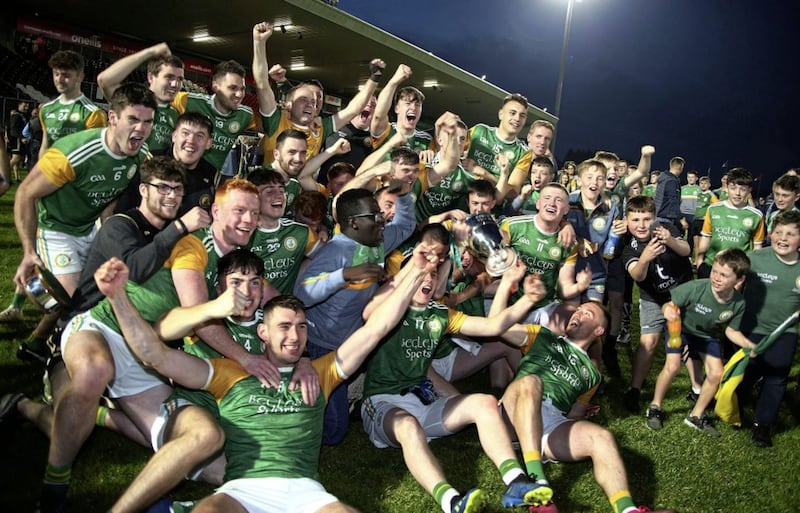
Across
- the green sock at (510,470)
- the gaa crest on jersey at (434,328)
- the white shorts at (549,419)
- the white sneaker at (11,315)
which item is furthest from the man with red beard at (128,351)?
the white sneaker at (11,315)

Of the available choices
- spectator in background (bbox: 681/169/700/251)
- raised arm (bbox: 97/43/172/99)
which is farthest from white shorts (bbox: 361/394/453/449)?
spectator in background (bbox: 681/169/700/251)

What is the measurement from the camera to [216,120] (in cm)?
608

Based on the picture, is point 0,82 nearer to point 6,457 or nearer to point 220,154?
point 220,154

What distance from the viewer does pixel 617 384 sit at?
6199mm

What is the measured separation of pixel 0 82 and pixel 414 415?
72.8ft

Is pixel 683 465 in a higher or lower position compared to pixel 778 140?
lower

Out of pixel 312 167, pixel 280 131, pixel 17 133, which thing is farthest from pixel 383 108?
pixel 17 133

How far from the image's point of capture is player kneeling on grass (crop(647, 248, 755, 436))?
5098 millimetres

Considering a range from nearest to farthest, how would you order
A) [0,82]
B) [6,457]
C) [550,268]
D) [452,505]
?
1. [452,505]
2. [6,457]
3. [550,268]
4. [0,82]

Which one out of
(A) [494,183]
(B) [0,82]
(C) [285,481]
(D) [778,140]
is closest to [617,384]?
(A) [494,183]

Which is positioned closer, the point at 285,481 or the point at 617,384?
the point at 285,481

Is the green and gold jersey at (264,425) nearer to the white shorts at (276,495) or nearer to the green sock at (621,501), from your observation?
the white shorts at (276,495)

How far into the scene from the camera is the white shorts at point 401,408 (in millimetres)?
4027

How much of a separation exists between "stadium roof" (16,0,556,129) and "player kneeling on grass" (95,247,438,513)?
689 inches
